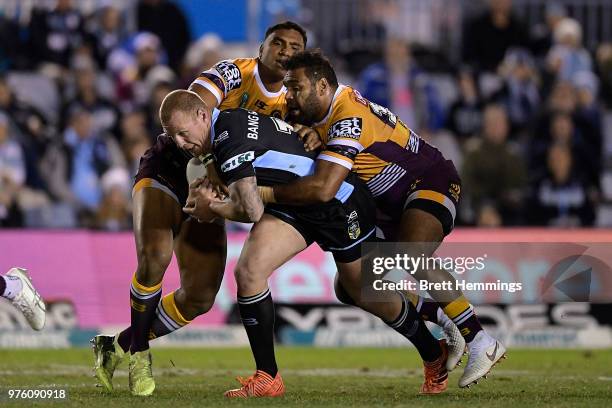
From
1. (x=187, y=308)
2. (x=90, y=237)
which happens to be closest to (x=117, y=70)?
(x=90, y=237)

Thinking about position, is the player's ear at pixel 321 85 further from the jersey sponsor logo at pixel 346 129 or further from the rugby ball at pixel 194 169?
the rugby ball at pixel 194 169

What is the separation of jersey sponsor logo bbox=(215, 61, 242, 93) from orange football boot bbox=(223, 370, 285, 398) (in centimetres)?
234

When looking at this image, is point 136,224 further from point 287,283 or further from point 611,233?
point 611,233

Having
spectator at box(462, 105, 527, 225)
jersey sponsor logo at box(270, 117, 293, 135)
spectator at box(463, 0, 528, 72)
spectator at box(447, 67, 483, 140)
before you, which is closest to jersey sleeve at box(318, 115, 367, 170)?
jersey sponsor logo at box(270, 117, 293, 135)

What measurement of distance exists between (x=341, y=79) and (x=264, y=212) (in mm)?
9918

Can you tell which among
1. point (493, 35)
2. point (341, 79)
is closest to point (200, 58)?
point (341, 79)

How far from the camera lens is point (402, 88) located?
1800cm

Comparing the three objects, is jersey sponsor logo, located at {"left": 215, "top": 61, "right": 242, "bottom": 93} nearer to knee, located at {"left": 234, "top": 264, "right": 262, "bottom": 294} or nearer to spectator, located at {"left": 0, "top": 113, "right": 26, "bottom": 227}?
knee, located at {"left": 234, "top": 264, "right": 262, "bottom": 294}

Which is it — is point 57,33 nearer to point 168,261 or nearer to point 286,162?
point 168,261

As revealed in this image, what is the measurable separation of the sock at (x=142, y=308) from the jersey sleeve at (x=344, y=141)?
5.53ft

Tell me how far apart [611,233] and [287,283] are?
3844 mm

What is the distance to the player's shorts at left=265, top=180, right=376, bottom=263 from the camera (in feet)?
30.2

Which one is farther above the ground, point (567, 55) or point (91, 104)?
point (567, 55)

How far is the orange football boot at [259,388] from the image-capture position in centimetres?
888
